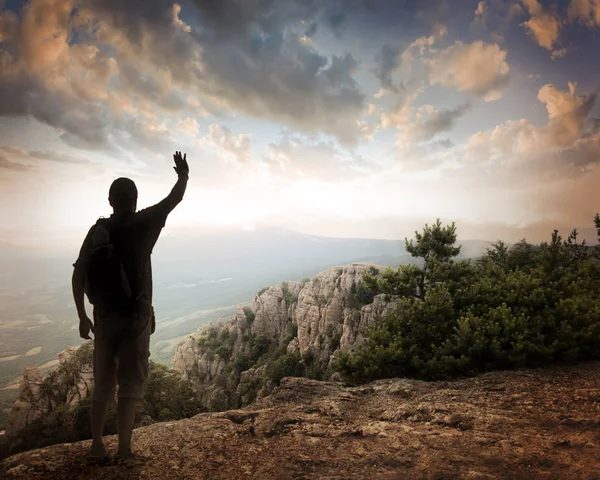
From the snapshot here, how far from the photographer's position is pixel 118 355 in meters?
3.25

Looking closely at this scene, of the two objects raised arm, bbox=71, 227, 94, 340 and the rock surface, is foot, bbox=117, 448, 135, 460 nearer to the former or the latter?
the rock surface

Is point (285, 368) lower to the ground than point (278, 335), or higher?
higher

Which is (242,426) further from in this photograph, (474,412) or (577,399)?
(577,399)

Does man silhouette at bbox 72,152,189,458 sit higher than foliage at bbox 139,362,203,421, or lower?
higher

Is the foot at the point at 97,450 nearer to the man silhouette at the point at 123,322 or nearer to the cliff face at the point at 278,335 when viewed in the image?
the man silhouette at the point at 123,322

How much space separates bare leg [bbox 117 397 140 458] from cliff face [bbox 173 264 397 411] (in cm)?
3400

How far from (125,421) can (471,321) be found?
28.6 feet

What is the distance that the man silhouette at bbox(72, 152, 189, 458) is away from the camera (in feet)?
10.5

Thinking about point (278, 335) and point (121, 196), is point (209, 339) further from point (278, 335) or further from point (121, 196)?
point (121, 196)

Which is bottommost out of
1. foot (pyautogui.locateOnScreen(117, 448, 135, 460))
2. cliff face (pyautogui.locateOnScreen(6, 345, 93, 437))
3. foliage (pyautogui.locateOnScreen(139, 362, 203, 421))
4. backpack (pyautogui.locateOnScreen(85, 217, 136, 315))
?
foliage (pyautogui.locateOnScreen(139, 362, 203, 421))

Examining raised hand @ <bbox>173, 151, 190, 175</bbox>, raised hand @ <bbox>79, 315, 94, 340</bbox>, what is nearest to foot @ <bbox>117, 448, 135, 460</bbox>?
raised hand @ <bbox>79, 315, 94, 340</bbox>

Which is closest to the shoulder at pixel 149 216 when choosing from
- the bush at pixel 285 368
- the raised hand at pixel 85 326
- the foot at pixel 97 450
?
the raised hand at pixel 85 326

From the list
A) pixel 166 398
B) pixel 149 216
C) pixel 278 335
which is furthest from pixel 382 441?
pixel 278 335

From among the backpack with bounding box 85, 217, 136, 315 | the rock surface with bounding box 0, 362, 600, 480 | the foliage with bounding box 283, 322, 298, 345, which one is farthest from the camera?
the foliage with bounding box 283, 322, 298, 345
